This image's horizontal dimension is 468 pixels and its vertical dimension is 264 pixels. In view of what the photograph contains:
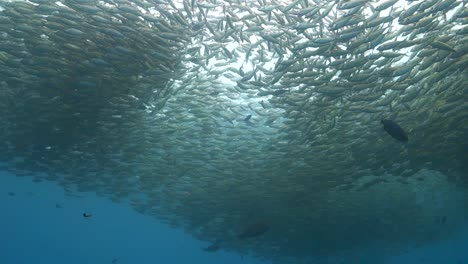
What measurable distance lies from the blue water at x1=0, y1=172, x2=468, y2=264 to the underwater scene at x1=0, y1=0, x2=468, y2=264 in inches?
694

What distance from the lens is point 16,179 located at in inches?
1431

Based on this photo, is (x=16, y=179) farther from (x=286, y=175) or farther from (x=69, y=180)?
(x=286, y=175)

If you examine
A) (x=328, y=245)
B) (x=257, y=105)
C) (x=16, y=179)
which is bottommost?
(x=328, y=245)

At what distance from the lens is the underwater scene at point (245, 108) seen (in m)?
7.95

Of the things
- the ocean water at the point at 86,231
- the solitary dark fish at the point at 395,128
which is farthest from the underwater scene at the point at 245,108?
the ocean water at the point at 86,231

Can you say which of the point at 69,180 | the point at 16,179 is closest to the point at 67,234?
the point at 16,179

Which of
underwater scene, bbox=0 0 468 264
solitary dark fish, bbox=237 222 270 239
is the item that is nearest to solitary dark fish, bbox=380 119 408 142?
underwater scene, bbox=0 0 468 264

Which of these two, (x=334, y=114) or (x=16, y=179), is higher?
(x=16, y=179)

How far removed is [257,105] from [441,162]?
29.2 ft

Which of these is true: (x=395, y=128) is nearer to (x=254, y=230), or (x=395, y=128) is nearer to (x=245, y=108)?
(x=254, y=230)

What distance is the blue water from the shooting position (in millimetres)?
44125

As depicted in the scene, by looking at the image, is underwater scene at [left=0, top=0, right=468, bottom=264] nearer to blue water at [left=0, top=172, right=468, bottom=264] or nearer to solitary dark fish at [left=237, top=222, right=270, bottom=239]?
solitary dark fish at [left=237, top=222, right=270, bottom=239]

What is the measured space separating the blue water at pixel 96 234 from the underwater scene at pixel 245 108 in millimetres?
17626

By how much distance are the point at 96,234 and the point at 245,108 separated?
2929 inches
